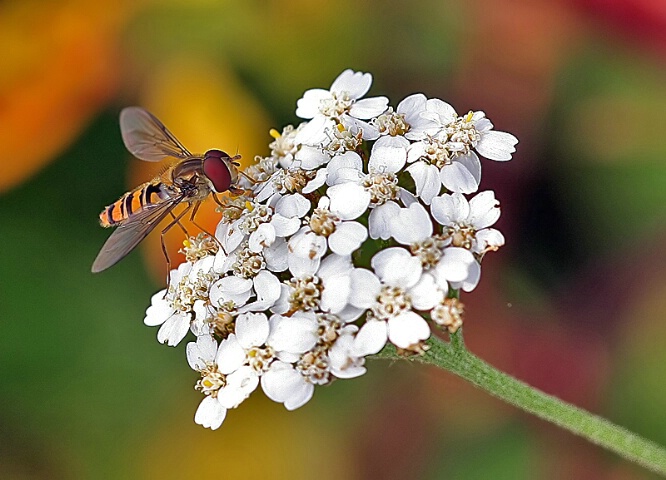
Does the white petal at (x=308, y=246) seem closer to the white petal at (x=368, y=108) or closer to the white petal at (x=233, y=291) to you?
the white petal at (x=233, y=291)

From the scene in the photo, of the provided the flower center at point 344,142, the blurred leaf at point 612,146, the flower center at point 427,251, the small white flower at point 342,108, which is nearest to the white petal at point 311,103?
the small white flower at point 342,108

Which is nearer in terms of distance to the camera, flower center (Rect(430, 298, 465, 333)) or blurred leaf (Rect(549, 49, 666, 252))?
flower center (Rect(430, 298, 465, 333))

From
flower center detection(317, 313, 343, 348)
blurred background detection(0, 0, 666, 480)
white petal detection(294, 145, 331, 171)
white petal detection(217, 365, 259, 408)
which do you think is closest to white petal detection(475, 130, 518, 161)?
white petal detection(294, 145, 331, 171)

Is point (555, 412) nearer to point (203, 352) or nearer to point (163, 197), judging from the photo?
point (203, 352)

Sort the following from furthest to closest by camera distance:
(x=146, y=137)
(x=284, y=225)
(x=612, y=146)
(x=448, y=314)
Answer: (x=612, y=146), (x=146, y=137), (x=284, y=225), (x=448, y=314)

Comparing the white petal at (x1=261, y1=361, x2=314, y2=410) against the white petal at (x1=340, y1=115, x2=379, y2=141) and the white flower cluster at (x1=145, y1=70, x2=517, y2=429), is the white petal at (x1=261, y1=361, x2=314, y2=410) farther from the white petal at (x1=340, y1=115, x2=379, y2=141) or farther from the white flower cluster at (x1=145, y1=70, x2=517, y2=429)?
the white petal at (x1=340, y1=115, x2=379, y2=141)

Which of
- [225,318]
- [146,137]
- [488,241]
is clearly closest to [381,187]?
[488,241]

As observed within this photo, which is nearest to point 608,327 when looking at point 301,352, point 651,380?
point 651,380
